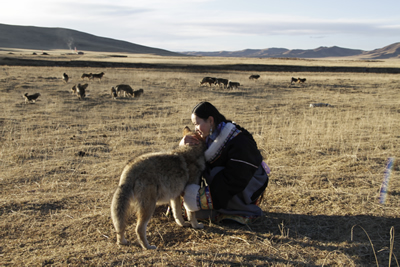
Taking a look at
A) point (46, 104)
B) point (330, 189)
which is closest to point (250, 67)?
point (46, 104)

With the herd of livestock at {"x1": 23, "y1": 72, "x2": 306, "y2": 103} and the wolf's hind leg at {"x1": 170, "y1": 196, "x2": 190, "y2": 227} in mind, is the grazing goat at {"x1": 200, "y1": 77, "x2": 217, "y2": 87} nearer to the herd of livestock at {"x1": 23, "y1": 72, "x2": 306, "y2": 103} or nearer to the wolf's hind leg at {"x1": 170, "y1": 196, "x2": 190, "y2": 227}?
the herd of livestock at {"x1": 23, "y1": 72, "x2": 306, "y2": 103}

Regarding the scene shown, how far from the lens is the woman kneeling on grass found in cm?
352

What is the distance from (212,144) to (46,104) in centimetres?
1137

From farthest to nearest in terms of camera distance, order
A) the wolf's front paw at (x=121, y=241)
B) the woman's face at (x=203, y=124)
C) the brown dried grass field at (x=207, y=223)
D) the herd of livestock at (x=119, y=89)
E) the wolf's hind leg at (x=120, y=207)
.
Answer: the herd of livestock at (x=119, y=89) → the woman's face at (x=203, y=124) → the wolf's front paw at (x=121, y=241) → the brown dried grass field at (x=207, y=223) → the wolf's hind leg at (x=120, y=207)

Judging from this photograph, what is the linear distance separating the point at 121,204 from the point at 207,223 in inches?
50.8

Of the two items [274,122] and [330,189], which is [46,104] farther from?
[330,189]

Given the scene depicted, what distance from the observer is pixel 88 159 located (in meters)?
6.52

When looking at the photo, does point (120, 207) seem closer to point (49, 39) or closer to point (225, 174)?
point (225, 174)

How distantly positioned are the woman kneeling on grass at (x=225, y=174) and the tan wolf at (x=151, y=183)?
0.14m

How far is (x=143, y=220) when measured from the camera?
Result: 3.21 m

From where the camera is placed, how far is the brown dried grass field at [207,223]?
3131mm

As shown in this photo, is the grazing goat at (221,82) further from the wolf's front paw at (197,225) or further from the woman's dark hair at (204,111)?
the wolf's front paw at (197,225)

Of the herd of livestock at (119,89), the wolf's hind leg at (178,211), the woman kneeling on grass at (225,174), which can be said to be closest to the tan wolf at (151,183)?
the wolf's hind leg at (178,211)

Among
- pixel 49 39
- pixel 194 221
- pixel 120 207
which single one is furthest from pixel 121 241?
pixel 49 39
